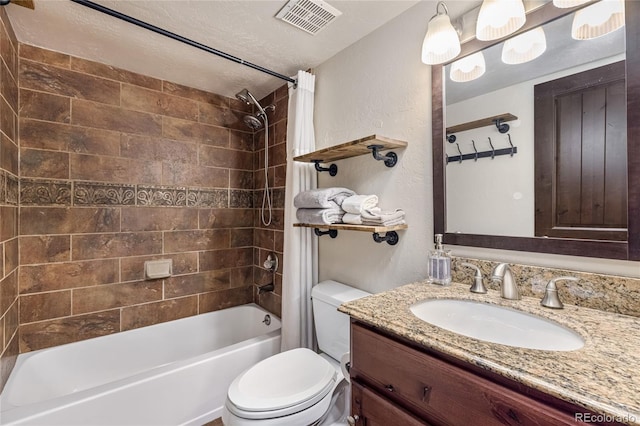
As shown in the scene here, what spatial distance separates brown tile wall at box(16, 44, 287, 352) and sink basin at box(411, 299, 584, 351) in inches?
56.0

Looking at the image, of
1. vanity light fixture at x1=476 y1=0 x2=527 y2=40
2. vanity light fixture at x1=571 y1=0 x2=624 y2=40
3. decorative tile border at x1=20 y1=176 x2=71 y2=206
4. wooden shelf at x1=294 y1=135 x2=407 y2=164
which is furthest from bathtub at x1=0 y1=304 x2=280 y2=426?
vanity light fixture at x1=571 y1=0 x2=624 y2=40

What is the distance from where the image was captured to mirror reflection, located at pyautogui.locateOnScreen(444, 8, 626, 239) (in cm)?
92

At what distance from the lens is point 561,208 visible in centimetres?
92

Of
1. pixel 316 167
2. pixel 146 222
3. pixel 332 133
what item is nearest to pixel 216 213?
pixel 146 222

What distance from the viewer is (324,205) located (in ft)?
4.65

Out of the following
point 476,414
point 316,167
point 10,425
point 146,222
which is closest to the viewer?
point 476,414

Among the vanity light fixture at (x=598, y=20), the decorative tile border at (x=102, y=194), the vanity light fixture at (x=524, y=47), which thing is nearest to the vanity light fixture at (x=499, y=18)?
the vanity light fixture at (x=524, y=47)

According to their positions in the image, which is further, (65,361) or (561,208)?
(65,361)

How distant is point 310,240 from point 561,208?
4.08ft

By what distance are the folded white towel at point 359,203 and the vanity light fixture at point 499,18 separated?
760 mm

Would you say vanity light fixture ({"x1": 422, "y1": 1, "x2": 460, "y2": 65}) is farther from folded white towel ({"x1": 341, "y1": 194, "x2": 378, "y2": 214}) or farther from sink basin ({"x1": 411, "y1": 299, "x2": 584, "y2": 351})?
sink basin ({"x1": 411, "y1": 299, "x2": 584, "y2": 351})

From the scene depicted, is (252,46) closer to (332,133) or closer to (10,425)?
(332,133)

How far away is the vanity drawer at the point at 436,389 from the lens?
0.54 m

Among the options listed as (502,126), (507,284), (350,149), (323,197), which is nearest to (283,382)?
(323,197)
